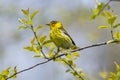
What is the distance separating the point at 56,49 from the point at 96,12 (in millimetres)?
481

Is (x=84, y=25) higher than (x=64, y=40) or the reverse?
the reverse

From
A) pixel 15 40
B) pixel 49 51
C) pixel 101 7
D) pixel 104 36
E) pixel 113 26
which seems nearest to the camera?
pixel 101 7

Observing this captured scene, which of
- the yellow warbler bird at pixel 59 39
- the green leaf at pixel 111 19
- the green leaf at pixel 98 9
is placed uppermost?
the green leaf at pixel 98 9

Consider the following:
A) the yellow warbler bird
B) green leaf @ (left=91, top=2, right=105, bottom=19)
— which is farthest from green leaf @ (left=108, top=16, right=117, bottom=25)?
the yellow warbler bird

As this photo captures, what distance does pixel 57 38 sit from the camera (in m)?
2.24

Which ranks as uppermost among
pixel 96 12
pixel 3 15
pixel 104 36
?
pixel 96 12

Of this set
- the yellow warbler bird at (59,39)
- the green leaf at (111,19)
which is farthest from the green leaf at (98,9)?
the yellow warbler bird at (59,39)

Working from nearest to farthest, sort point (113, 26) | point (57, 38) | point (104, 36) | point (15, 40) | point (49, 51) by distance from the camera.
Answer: point (113, 26)
point (49, 51)
point (57, 38)
point (104, 36)
point (15, 40)

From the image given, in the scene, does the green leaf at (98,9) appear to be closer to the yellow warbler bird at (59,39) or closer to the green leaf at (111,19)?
the green leaf at (111,19)

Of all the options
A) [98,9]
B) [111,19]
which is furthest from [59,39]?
[98,9]

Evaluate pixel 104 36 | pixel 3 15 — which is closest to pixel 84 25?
pixel 104 36

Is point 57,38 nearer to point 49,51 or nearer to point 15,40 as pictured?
point 49,51

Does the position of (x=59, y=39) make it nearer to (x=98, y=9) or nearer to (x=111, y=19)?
(x=111, y=19)

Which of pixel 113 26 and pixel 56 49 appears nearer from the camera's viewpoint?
pixel 113 26
